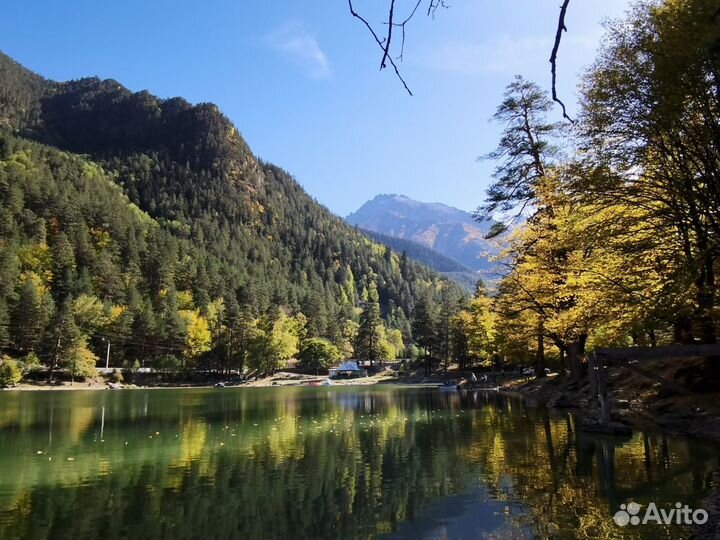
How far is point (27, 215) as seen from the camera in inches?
5207

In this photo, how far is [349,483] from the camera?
1255 cm

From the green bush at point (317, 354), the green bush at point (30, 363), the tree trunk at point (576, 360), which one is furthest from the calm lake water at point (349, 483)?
the green bush at point (317, 354)

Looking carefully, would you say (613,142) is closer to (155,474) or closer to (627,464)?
(627,464)

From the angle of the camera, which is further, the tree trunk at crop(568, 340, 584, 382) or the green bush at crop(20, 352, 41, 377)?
the green bush at crop(20, 352, 41, 377)

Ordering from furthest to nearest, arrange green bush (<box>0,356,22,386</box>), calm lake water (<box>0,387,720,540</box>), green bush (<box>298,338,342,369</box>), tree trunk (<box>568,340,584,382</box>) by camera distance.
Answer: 1. green bush (<box>298,338,342,369</box>)
2. green bush (<box>0,356,22,386</box>)
3. tree trunk (<box>568,340,584,382</box>)
4. calm lake water (<box>0,387,720,540</box>)

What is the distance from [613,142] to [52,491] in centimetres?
1889

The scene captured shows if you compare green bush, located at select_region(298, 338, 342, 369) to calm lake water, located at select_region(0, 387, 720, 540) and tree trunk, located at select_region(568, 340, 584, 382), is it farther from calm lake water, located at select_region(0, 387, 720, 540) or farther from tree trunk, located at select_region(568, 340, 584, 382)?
calm lake water, located at select_region(0, 387, 720, 540)

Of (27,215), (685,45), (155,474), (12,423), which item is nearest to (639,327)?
(685,45)

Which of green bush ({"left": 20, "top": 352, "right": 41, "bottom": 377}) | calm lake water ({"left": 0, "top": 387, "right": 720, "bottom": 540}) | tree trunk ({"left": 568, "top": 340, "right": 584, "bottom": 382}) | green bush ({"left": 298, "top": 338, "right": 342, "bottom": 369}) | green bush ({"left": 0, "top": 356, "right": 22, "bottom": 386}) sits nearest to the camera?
calm lake water ({"left": 0, "top": 387, "right": 720, "bottom": 540})

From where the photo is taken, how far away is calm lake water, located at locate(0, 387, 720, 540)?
30.0 feet

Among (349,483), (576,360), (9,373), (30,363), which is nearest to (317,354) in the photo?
(30,363)

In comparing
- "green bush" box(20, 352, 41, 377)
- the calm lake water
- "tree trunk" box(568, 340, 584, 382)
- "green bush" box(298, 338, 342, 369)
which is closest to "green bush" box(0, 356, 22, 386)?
"green bush" box(20, 352, 41, 377)

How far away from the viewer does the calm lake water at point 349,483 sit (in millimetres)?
9133

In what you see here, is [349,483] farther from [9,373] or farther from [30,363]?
[30,363]
